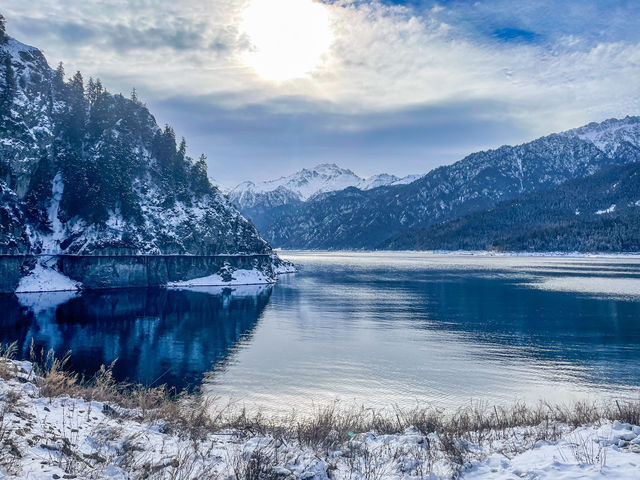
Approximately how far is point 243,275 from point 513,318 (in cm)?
8464

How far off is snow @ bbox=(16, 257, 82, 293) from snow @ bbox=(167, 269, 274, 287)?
2395 cm

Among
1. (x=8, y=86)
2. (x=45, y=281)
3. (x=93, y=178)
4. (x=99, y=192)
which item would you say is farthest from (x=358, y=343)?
(x=8, y=86)

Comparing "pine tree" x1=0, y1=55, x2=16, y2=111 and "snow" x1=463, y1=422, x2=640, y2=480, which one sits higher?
"pine tree" x1=0, y1=55, x2=16, y2=111

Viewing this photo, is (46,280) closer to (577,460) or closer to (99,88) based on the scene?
(99,88)

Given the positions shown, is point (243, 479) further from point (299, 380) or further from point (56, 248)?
point (56, 248)

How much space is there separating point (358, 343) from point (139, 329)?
28650 mm

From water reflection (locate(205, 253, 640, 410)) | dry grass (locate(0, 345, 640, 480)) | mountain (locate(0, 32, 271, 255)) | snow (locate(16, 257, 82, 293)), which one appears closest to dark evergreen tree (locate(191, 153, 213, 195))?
mountain (locate(0, 32, 271, 255))

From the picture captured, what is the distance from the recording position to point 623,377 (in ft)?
109

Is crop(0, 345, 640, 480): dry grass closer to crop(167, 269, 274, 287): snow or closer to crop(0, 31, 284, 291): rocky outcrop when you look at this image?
crop(0, 31, 284, 291): rocky outcrop

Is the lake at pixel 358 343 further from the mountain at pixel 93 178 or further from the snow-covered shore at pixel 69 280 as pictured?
the mountain at pixel 93 178

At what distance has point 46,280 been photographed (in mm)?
101750

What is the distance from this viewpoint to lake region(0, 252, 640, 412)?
31750mm

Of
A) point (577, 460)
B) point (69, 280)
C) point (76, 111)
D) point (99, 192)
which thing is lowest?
point (69, 280)

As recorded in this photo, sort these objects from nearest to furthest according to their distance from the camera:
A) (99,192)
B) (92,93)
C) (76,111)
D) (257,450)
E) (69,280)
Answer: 1. (257,450)
2. (69,280)
3. (99,192)
4. (76,111)
5. (92,93)
